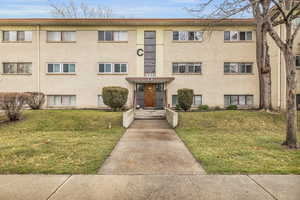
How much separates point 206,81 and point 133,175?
49.3 ft

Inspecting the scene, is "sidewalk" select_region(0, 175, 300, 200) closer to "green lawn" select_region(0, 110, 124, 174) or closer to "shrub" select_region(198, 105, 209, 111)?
"green lawn" select_region(0, 110, 124, 174)

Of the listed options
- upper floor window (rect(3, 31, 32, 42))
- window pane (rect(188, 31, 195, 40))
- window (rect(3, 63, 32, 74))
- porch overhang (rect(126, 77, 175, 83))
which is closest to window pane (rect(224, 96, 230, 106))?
porch overhang (rect(126, 77, 175, 83))

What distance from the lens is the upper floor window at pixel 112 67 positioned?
58.1 feet

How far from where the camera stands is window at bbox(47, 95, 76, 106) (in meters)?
17.8

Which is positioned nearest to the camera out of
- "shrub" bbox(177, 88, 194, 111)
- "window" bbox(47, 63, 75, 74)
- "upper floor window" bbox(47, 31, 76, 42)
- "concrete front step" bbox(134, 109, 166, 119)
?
"concrete front step" bbox(134, 109, 166, 119)

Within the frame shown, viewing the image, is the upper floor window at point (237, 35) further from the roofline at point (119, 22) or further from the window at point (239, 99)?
the window at point (239, 99)

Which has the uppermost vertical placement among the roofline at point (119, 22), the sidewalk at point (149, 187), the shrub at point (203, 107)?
the roofline at point (119, 22)

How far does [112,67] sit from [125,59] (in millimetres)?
1425

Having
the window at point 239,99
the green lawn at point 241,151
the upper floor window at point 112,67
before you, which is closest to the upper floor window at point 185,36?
the upper floor window at point 112,67

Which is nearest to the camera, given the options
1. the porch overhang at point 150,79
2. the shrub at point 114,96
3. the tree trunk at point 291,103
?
the tree trunk at point 291,103

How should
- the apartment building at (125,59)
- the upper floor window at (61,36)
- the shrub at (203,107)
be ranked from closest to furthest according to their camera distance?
the shrub at (203,107) → the apartment building at (125,59) → the upper floor window at (61,36)

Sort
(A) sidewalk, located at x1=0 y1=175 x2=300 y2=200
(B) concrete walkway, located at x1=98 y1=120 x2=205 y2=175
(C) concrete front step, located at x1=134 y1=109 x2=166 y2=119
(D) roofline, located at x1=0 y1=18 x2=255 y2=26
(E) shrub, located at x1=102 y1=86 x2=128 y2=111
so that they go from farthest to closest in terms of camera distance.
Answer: (D) roofline, located at x1=0 y1=18 x2=255 y2=26
(C) concrete front step, located at x1=134 y1=109 x2=166 y2=119
(E) shrub, located at x1=102 y1=86 x2=128 y2=111
(B) concrete walkway, located at x1=98 y1=120 x2=205 y2=175
(A) sidewalk, located at x1=0 y1=175 x2=300 y2=200

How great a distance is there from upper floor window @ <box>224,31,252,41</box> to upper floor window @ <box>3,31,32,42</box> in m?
18.4

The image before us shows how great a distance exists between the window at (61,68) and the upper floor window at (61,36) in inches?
89.8
